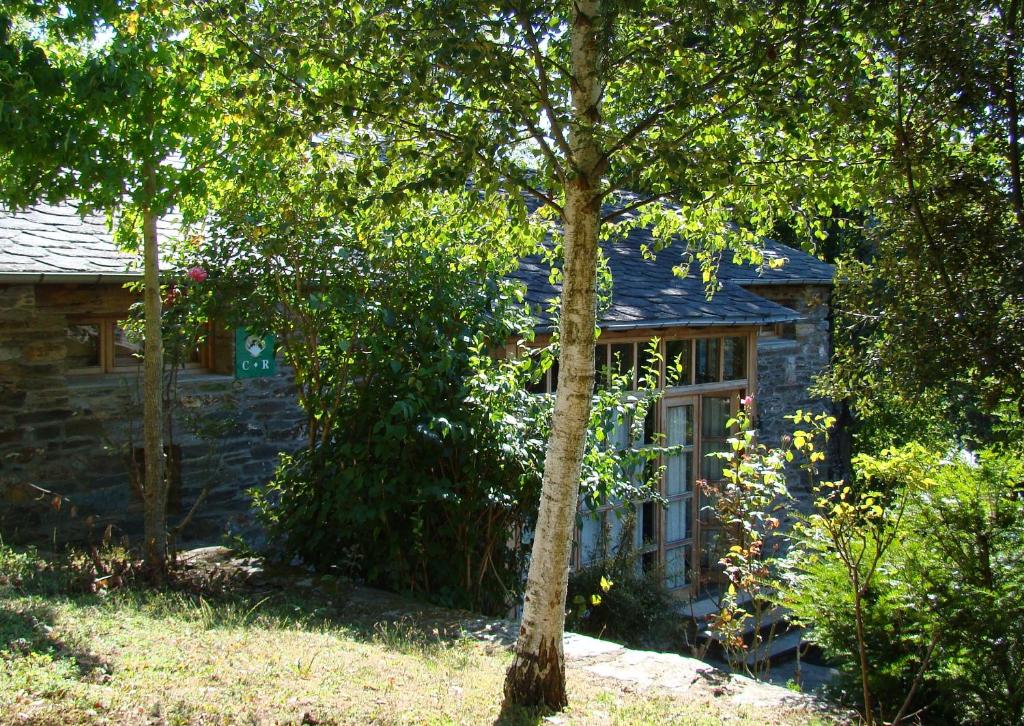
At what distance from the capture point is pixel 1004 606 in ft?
16.4

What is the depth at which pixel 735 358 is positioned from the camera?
1106 cm

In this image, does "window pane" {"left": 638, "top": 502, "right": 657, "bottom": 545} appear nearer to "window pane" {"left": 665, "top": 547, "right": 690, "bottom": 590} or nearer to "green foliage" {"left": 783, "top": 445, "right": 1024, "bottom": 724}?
"window pane" {"left": 665, "top": 547, "right": 690, "bottom": 590}

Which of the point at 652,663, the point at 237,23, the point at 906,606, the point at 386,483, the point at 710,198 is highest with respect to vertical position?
the point at 237,23

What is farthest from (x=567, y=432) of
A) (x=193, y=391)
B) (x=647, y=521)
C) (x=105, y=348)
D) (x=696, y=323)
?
(x=647, y=521)

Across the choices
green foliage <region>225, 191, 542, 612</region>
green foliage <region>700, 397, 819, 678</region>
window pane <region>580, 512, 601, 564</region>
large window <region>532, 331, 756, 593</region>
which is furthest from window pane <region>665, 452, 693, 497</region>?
green foliage <region>225, 191, 542, 612</region>

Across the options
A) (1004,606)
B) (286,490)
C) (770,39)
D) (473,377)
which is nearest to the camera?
(770,39)

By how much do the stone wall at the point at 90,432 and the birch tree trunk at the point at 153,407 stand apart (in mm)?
603

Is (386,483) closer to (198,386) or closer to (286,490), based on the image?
(286,490)

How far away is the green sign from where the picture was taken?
8469 millimetres

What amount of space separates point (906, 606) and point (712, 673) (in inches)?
46.4

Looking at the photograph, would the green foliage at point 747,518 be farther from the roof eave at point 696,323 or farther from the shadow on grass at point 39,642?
the shadow on grass at point 39,642

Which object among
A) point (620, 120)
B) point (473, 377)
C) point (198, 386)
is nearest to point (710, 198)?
point (620, 120)

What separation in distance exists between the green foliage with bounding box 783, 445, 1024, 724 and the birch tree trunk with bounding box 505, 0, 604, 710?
5.27 feet

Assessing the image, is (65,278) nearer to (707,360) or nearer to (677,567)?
(707,360)
